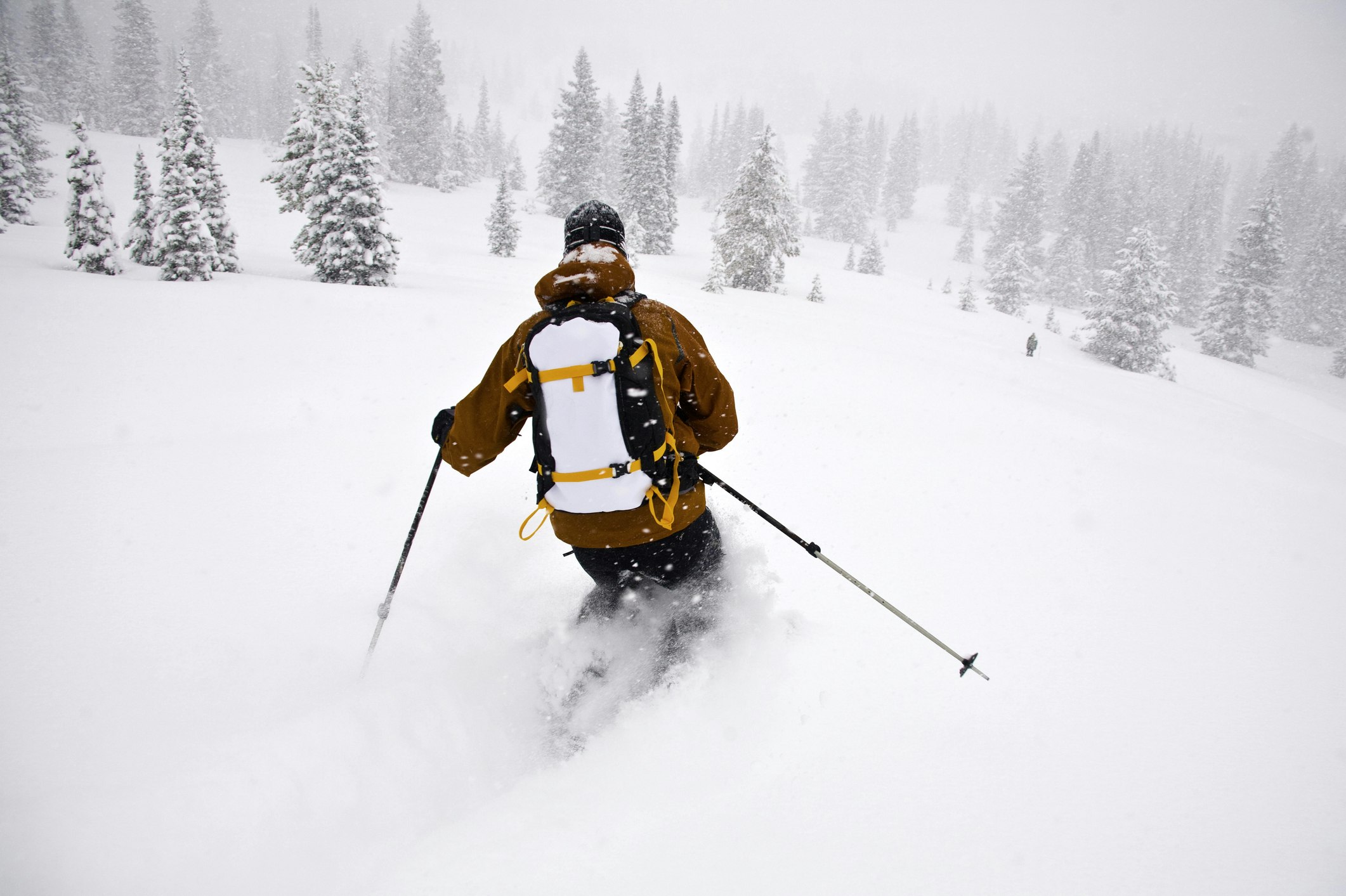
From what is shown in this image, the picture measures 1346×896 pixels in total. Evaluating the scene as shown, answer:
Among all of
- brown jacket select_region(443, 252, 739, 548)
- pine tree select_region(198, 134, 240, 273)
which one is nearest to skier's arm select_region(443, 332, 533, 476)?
brown jacket select_region(443, 252, 739, 548)

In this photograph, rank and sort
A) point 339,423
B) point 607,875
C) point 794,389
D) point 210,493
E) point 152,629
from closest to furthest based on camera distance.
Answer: point 607,875, point 152,629, point 210,493, point 339,423, point 794,389

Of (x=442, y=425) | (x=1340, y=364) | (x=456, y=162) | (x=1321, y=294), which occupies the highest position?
(x=456, y=162)

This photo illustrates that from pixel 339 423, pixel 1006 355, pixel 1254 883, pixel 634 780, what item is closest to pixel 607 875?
pixel 634 780

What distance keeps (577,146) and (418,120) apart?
1675 cm

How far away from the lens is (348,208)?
16.3m

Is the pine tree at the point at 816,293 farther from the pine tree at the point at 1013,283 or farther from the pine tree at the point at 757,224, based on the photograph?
the pine tree at the point at 1013,283

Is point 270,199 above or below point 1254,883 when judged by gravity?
above

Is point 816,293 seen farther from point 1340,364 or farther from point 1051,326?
point 1340,364

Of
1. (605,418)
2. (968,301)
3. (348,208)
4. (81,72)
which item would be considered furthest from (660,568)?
(81,72)

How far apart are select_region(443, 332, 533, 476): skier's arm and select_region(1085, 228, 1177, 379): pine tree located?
32895 millimetres

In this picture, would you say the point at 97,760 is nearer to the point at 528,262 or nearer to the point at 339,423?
the point at 339,423

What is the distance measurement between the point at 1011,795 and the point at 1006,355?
19.8 metres

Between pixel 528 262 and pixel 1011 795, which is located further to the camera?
pixel 528 262

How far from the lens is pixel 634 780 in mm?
2551
